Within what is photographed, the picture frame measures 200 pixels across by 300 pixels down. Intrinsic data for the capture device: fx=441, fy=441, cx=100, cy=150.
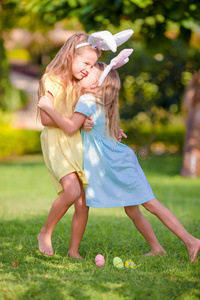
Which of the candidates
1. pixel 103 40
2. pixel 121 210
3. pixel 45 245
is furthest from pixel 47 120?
pixel 121 210

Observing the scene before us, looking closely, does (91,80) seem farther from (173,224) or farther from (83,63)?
(173,224)

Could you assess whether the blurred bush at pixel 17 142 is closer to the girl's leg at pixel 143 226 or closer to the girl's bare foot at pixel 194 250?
the girl's leg at pixel 143 226

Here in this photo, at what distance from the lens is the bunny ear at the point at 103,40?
3119 millimetres

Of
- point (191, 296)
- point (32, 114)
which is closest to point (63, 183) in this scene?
point (191, 296)

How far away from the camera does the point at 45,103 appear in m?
3.14

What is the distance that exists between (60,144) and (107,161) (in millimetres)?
364

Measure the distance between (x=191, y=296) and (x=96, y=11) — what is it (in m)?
3.84

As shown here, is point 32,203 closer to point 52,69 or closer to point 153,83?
point 52,69

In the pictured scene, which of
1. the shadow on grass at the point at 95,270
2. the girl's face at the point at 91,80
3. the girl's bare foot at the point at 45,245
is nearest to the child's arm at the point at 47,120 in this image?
A: the girl's face at the point at 91,80

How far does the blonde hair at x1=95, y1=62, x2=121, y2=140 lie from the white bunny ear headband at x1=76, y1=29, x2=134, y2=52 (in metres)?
0.18

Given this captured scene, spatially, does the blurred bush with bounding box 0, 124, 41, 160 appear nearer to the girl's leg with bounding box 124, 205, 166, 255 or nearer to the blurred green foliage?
the blurred green foliage

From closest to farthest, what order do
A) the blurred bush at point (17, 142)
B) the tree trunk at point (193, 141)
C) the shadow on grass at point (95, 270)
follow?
the shadow on grass at point (95, 270), the tree trunk at point (193, 141), the blurred bush at point (17, 142)

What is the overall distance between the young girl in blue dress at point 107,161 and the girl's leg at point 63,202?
10cm

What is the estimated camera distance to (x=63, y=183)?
316cm
